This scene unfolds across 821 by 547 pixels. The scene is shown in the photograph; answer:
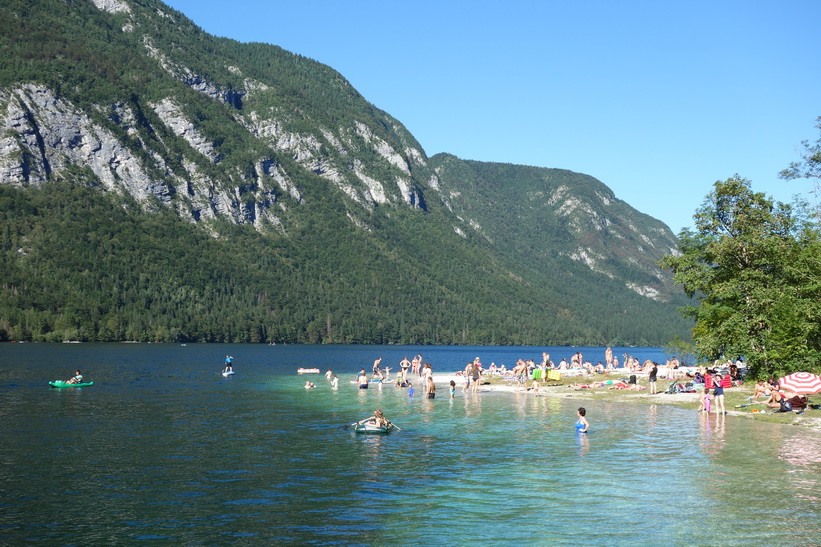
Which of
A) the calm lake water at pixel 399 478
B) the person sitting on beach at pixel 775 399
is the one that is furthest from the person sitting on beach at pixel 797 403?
the calm lake water at pixel 399 478

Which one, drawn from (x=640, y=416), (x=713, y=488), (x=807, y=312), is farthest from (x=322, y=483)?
(x=807, y=312)

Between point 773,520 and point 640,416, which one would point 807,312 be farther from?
point 773,520

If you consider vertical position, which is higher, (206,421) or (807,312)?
(807,312)

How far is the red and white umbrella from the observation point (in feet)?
145

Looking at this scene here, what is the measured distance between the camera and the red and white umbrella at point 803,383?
145 ft

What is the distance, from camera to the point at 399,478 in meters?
28.1

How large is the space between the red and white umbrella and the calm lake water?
12.8 ft

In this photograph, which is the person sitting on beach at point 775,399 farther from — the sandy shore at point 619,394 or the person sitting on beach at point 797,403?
the person sitting on beach at point 797,403

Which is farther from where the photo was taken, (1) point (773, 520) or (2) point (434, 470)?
(2) point (434, 470)

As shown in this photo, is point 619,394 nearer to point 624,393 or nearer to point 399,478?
point 624,393

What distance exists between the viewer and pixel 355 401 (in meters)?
60.2

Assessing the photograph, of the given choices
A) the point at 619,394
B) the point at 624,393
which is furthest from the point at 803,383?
the point at 624,393

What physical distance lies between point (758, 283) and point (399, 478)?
4055cm

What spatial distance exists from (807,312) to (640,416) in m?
14.4
